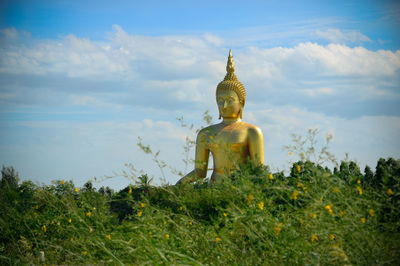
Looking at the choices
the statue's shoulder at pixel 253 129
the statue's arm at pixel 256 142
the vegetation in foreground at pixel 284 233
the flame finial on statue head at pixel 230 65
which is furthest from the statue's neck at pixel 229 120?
the vegetation in foreground at pixel 284 233

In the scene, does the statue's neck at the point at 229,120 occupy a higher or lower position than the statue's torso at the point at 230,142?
higher

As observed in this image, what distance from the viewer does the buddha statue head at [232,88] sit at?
8570 mm

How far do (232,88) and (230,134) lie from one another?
846mm

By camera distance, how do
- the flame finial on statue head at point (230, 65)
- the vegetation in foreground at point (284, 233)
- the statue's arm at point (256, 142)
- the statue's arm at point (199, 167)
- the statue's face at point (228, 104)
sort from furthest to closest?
the flame finial on statue head at point (230, 65) → the statue's arm at point (199, 167) → the statue's face at point (228, 104) → the statue's arm at point (256, 142) → the vegetation in foreground at point (284, 233)

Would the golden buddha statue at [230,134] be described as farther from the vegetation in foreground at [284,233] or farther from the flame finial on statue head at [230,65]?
the vegetation in foreground at [284,233]

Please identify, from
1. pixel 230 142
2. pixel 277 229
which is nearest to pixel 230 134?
pixel 230 142

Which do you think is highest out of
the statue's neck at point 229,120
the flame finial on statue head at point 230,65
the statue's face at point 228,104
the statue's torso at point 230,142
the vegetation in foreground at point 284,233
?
the flame finial on statue head at point 230,65

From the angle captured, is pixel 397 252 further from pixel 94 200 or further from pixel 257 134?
pixel 257 134

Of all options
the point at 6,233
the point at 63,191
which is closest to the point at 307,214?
the point at 63,191

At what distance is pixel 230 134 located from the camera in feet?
27.5

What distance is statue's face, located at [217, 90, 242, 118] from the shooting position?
853 centimetres

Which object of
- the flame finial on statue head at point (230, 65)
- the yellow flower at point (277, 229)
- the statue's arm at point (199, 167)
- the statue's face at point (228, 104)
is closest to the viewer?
the yellow flower at point (277, 229)

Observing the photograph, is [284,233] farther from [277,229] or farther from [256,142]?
[256,142]

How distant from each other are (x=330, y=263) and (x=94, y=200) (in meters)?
3.96
